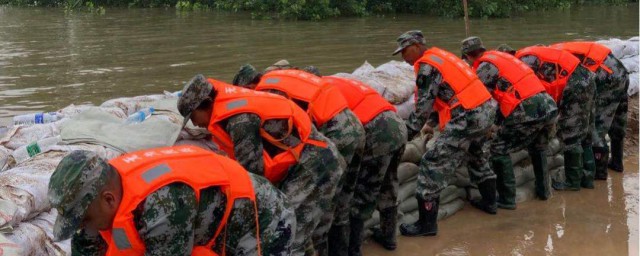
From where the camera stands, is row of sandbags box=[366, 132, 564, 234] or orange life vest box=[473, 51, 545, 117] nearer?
row of sandbags box=[366, 132, 564, 234]

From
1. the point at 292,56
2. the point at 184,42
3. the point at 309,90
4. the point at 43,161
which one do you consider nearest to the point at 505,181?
the point at 309,90

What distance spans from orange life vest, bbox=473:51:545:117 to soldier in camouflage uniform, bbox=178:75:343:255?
2177mm

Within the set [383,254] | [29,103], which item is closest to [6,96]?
[29,103]

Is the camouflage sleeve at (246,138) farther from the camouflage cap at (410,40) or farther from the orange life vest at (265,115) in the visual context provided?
the camouflage cap at (410,40)

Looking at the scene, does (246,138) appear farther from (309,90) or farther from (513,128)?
(513,128)

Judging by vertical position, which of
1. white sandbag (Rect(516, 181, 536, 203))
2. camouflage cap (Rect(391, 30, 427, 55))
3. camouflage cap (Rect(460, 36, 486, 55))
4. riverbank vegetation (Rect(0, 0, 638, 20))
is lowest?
white sandbag (Rect(516, 181, 536, 203))

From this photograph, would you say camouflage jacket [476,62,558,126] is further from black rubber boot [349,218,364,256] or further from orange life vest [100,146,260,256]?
orange life vest [100,146,260,256]

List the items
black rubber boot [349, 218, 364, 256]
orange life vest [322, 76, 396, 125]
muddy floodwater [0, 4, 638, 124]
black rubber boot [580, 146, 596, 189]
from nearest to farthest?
1. orange life vest [322, 76, 396, 125]
2. black rubber boot [349, 218, 364, 256]
3. black rubber boot [580, 146, 596, 189]
4. muddy floodwater [0, 4, 638, 124]

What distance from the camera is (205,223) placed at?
8.53 feet

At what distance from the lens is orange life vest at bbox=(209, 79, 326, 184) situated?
3.29 metres

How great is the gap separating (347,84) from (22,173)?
206cm

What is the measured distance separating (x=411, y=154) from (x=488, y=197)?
0.77m

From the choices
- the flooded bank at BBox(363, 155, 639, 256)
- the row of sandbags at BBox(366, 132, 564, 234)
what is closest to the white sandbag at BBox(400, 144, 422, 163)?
the row of sandbags at BBox(366, 132, 564, 234)

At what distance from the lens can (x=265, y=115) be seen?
3.33 meters
